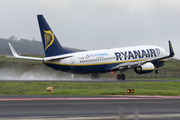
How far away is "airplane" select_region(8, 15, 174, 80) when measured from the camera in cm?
4747

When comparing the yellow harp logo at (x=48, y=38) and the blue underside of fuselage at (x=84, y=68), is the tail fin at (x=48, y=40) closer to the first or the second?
the yellow harp logo at (x=48, y=38)

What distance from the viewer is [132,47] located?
181 feet

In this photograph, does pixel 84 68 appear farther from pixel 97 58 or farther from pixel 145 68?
pixel 145 68

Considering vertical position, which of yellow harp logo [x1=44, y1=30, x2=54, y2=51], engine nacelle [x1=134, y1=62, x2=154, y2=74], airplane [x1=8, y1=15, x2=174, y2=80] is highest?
yellow harp logo [x1=44, y1=30, x2=54, y2=51]

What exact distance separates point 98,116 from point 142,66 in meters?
37.1

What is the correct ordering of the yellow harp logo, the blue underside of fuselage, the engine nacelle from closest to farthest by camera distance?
1. the yellow harp logo
2. the blue underside of fuselage
3. the engine nacelle

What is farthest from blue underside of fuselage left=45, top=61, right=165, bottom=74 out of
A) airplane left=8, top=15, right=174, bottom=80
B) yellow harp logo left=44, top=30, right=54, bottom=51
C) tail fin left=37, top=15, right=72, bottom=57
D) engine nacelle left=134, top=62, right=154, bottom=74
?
engine nacelle left=134, top=62, right=154, bottom=74

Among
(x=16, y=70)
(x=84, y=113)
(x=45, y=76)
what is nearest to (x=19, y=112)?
(x=84, y=113)

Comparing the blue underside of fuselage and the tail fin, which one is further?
the blue underside of fuselage

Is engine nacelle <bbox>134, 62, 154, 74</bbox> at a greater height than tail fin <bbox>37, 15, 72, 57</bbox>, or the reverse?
tail fin <bbox>37, 15, 72, 57</bbox>

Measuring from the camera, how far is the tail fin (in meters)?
47.2

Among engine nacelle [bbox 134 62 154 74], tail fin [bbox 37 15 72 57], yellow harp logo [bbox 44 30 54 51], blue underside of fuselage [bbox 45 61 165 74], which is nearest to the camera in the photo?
tail fin [bbox 37 15 72 57]

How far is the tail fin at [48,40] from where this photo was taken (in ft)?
155

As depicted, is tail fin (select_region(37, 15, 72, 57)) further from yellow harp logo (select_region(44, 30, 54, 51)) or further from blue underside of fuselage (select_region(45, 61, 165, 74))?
blue underside of fuselage (select_region(45, 61, 165, 74))
